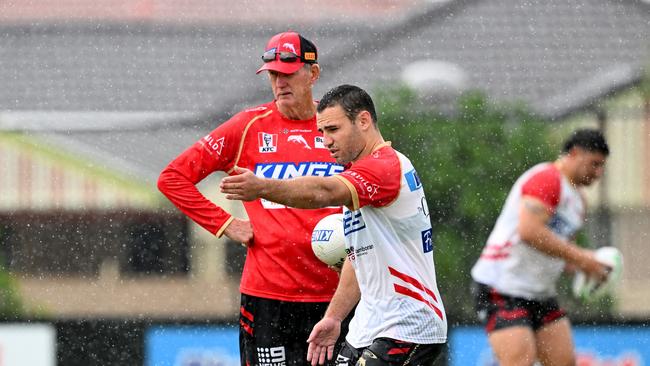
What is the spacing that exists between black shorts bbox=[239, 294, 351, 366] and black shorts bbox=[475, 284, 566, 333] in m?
1.31

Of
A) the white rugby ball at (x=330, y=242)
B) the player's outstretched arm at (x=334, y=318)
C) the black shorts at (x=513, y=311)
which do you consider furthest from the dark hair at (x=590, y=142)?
the player's outstretched arm at (x=334, y=318)

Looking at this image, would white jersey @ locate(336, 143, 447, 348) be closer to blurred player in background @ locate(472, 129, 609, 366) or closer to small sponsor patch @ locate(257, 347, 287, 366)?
small sponsor patch @ locate(257, 347, 287, 366)

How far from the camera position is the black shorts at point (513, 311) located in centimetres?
557

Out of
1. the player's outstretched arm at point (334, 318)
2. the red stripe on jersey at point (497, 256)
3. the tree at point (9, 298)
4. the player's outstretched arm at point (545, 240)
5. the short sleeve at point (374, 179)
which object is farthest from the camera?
the tree at point (9, 298)

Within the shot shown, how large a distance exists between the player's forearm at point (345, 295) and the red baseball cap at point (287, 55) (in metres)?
0.90

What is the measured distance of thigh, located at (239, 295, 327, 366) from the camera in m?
4.59

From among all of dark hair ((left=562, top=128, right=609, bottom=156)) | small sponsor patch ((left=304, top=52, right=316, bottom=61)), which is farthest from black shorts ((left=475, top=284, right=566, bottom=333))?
small sponsor patch ((left=304, top=52, right=316, bottom=61))

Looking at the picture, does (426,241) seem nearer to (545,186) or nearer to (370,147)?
(370,147)

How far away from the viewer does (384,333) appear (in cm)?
380

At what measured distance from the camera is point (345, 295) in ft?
14.0

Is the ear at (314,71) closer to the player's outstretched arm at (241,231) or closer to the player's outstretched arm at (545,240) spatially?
the player's outstretched arm at (241,231)

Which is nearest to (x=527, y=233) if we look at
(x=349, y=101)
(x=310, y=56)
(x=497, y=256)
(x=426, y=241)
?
(x=497, y=256)

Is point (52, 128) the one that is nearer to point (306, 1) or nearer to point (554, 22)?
point (306, 1)

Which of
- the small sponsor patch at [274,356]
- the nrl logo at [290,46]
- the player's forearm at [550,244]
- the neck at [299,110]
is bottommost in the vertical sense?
the small sponsor patch at [274,356]
